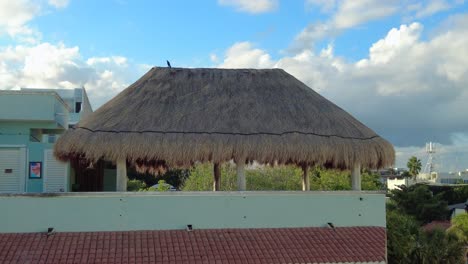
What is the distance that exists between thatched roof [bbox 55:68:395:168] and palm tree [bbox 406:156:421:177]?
59.5 m

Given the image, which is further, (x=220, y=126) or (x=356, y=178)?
(x=356, y=178)

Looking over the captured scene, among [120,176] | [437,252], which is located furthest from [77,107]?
[437,252]

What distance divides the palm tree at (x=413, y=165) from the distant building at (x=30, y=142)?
57271mm

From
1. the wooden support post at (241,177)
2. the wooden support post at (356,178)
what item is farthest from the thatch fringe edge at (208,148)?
the wooden support post at (356,178)

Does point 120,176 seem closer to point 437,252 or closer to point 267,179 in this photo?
point 437,252

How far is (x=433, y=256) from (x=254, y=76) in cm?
1010

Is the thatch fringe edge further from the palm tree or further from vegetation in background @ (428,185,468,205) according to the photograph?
the palm tree

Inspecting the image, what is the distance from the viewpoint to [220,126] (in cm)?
1039

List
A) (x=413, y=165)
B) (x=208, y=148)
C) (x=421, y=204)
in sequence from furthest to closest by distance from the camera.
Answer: (x=413, y=165) → (x=421, y=204) → (x=208, y=148)

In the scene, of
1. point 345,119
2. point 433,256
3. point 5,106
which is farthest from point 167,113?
point 433,256

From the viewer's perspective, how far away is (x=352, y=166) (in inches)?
427

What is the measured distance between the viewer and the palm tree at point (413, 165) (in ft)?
222

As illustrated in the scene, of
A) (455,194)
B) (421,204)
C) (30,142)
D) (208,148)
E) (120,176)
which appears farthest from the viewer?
(455,194)

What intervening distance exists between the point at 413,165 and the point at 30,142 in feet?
196
